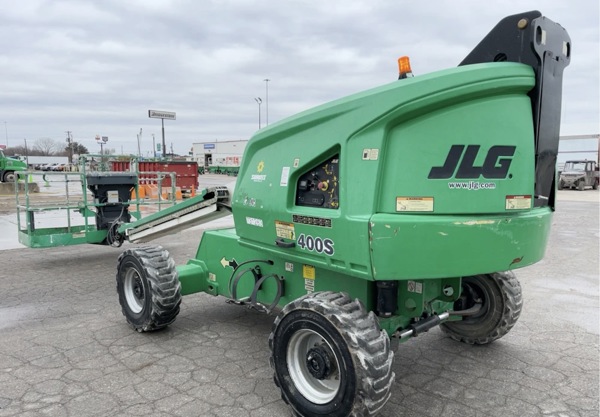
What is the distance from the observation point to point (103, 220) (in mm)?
8031

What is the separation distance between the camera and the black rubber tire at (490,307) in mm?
4078

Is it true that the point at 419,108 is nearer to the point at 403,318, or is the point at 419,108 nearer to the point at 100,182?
the point at 403,318

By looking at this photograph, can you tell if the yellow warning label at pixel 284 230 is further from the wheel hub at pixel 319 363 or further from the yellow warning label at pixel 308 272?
the wheel hub at pixel 319 363

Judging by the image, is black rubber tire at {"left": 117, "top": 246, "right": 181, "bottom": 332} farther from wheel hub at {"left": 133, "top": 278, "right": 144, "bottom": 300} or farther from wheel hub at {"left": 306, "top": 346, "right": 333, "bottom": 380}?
wheel hub at {"left": 306, "top": 346, "right": 333, "bottom": 380}

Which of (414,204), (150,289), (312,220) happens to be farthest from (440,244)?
(150,289)

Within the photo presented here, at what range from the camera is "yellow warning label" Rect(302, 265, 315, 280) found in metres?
3.63

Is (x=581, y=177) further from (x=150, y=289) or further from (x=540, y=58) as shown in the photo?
(x=150, y=289)

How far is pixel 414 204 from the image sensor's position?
8.91 ft

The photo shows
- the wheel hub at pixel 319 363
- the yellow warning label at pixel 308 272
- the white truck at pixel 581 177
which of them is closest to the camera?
the wheel hub at pixel 319 363

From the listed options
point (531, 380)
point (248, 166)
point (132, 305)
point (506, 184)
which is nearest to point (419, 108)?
point (506, 184)

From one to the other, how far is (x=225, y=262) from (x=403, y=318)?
1899 mm

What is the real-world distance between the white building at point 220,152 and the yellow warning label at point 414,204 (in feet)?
189

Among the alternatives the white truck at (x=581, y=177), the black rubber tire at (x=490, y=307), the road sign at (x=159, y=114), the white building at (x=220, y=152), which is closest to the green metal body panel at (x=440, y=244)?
the black rubber tire at (x=490, y=307)

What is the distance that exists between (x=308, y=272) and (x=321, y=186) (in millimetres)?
835
